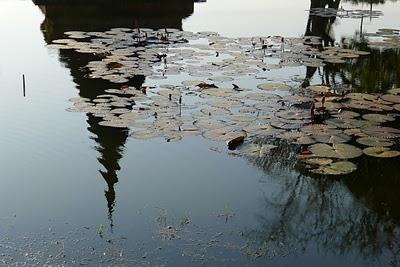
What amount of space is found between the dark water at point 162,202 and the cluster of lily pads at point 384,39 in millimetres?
7688

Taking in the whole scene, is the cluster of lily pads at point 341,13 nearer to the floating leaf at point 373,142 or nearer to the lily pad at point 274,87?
the lily pad at point 274,87

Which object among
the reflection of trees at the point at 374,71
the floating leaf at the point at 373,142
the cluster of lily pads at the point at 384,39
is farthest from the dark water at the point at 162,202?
the cluster of lily pads at the point at 384,39

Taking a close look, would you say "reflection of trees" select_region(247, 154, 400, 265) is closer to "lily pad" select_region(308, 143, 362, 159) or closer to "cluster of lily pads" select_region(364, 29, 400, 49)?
"lily pad" select_region(308, 143, 362, 159)

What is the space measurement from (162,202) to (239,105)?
118 inches

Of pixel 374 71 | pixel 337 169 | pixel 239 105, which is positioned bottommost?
pixel 337 169

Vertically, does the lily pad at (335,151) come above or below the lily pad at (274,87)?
below

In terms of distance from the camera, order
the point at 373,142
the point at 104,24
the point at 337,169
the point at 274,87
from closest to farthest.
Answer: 1. the point at 337,169
2. the point at 373,142
3. the point at 274,87
4. the point at 104,24

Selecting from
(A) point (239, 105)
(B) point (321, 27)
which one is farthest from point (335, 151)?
(B) point (321, 27)

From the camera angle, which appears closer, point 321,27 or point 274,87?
point 274,87

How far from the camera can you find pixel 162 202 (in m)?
5.28

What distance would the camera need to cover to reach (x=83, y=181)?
5742 mm

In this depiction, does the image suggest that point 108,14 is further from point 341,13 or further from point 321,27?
point 341,13

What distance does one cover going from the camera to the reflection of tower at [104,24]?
256 inches

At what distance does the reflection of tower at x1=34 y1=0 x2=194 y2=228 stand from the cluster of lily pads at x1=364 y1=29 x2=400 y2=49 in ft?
18.1
